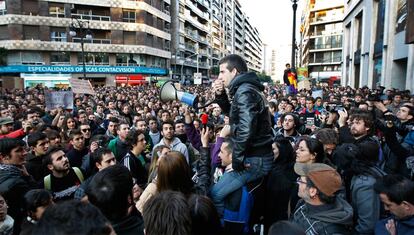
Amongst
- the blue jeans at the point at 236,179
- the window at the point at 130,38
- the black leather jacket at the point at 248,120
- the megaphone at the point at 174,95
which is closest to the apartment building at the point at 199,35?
the window at the point at 130,38

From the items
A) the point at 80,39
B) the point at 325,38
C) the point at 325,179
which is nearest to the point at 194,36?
the point at 325,38

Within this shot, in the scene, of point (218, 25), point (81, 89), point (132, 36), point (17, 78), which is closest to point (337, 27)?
point (218, 25)

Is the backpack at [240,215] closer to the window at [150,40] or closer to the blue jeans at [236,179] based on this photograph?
the blue jeans at [236,179]

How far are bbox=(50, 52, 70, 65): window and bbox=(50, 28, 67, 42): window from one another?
70.1 inches

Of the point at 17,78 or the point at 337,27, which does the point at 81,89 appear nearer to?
the point at 17,78

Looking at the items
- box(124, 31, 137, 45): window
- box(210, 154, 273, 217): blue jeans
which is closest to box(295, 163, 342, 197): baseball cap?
box(210, 154, 273, 217): blue jeans

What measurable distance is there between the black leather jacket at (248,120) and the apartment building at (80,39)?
36.8 m

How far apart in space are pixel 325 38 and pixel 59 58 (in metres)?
50.6

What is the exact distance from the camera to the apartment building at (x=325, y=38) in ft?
208

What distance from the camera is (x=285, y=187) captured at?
3316mm

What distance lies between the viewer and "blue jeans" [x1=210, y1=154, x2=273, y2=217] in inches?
111

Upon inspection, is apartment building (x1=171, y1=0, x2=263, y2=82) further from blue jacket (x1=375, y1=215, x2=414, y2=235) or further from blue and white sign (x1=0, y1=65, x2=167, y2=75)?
blue jacket (x1=375, y1=215, x2=414, y2=235)

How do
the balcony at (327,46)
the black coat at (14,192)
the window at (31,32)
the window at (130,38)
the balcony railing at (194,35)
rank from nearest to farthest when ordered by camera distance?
1. the black coat at (14,192)
2. the window at (31,32)
3. the window at (130,38)
4. the balcony railing at (194,35)
5. the balcony at (327,46)

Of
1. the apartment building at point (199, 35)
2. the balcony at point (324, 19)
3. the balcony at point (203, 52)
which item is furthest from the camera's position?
the balcony at point (203, 52)
